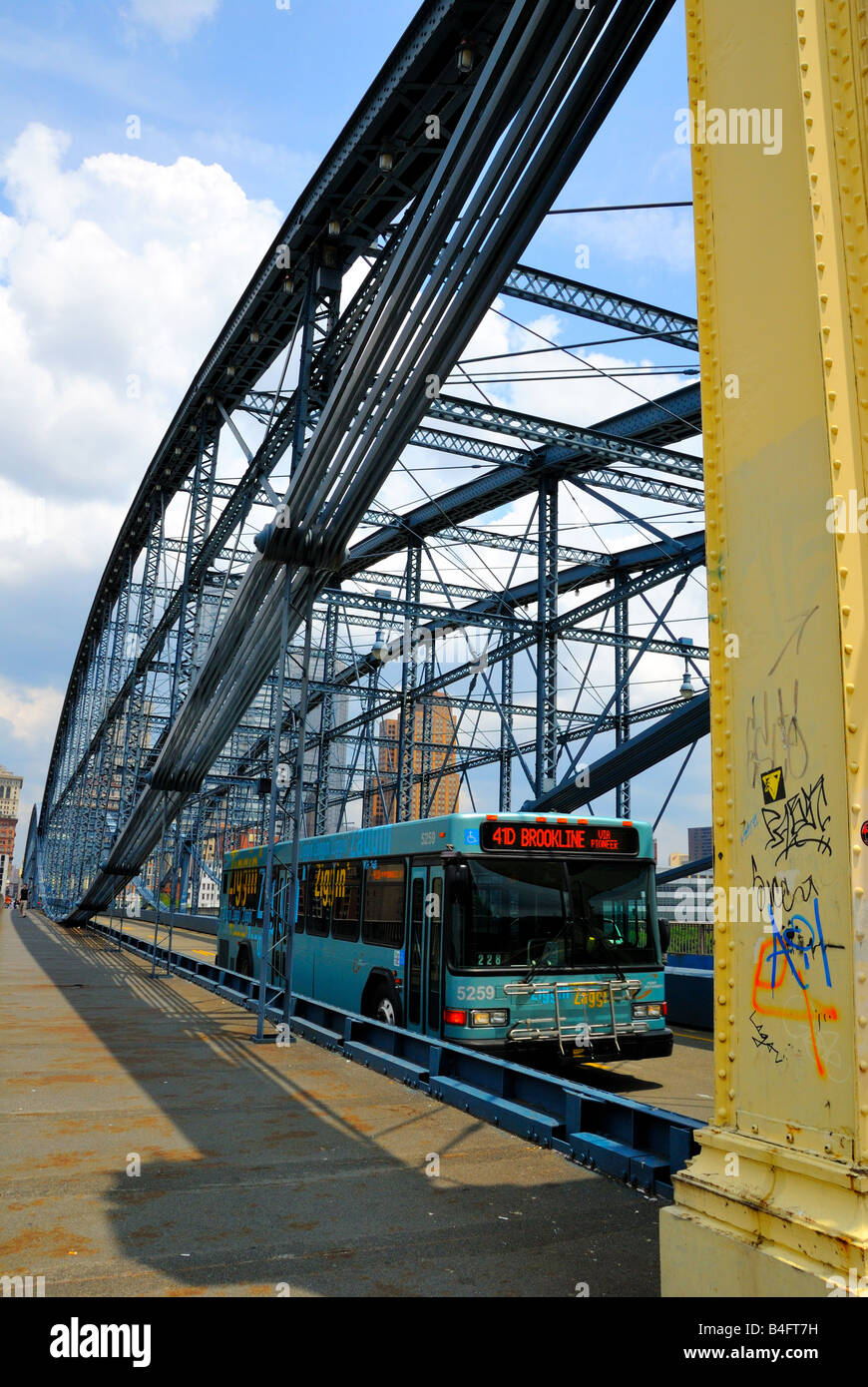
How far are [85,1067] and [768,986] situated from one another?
8.10 metres

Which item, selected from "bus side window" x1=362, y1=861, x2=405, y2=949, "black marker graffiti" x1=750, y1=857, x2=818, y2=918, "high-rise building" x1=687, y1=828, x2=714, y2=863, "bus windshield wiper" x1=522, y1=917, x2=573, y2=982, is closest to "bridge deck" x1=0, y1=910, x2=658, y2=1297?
"bus windshield wiper" x1=522, y1=917, x2=573, y2=982

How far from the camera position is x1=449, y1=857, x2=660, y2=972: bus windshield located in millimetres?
9828

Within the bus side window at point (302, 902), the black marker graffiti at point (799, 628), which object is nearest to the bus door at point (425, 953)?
the bus side window at point (302, 902)

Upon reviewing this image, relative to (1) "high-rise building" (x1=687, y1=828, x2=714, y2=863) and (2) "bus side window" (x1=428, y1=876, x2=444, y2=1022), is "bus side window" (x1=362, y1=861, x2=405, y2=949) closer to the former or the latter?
(2) "bus side window" (x1=428, y1=876, x2=444, y2=1022)

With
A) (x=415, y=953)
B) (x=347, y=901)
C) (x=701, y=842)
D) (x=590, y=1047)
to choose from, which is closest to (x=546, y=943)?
(x=590, y=1047)

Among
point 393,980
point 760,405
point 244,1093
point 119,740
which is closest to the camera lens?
point 760,405

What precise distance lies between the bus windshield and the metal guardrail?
3.54ft

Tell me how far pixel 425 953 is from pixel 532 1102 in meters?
2.86

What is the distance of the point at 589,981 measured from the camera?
389 inches

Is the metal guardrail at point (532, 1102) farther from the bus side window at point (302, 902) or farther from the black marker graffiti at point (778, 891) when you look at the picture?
the bus side window at point (302, 902)

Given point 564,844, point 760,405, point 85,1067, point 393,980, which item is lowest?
point 85,1067
